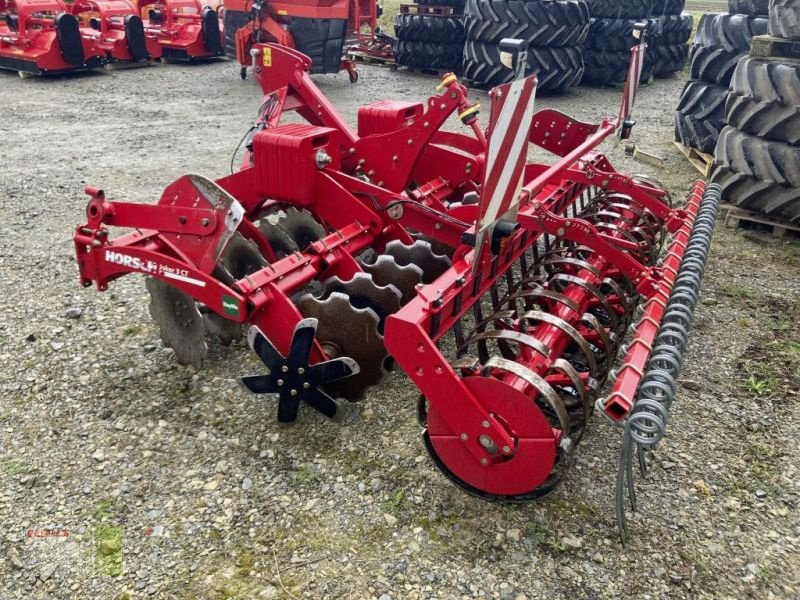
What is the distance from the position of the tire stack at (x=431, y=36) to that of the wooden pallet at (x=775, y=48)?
6841mm

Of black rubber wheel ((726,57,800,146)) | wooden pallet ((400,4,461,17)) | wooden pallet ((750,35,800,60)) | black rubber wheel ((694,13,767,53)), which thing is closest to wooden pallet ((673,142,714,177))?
black rubber wheel ((694,13,767,53))

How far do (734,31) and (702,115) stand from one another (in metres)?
0.80

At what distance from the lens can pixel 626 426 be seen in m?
1.83

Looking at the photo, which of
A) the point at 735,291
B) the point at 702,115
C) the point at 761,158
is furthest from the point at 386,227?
the point at 702,115

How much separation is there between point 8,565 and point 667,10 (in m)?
12.6

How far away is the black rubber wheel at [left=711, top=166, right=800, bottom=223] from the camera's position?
4621 millimetres

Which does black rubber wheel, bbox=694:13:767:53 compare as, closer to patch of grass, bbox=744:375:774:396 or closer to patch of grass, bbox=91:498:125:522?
patch of grass, bbox=744:375:774:396

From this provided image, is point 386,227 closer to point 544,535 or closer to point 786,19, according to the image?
point 544,535

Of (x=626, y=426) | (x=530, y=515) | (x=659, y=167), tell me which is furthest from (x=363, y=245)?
(x=659, y=167)

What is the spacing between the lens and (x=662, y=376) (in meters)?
1.95

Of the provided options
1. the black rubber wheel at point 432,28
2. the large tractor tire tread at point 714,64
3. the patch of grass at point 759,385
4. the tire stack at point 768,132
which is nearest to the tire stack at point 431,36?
the black rubber wheel at point 432,28

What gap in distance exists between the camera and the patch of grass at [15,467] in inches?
97.0

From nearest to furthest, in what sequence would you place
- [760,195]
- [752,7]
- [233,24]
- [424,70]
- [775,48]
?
1. [775,48]
2. [760,195]
3. [752,7]
4. [233,24]
5. [424,70]

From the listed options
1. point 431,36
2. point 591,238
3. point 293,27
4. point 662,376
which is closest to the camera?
point 662,376
